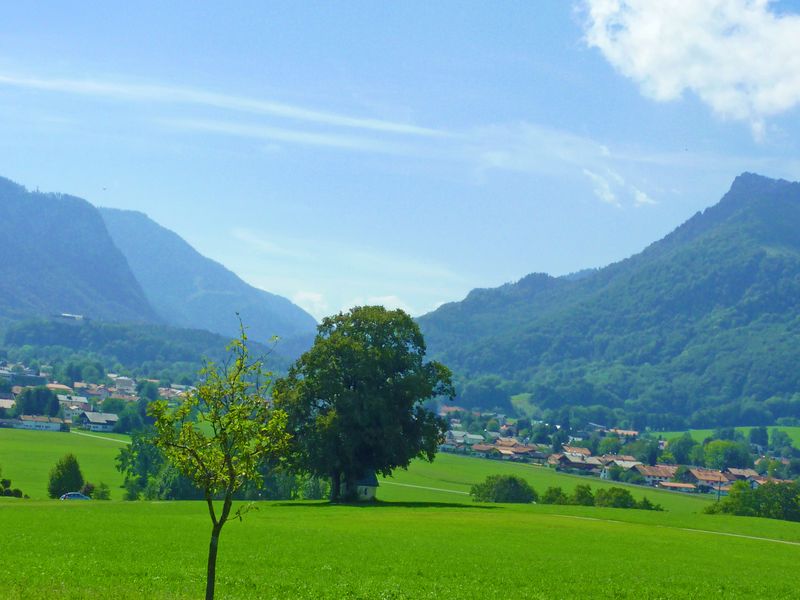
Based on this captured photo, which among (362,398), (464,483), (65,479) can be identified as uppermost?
(362,398)

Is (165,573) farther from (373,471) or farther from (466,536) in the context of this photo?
(373,471)

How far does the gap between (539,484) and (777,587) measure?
399 ft

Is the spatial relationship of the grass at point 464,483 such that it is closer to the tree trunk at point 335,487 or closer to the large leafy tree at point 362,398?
the tree trunk at point 335,487

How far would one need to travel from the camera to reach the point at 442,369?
80.9 m

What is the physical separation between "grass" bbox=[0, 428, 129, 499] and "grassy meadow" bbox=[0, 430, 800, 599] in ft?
153

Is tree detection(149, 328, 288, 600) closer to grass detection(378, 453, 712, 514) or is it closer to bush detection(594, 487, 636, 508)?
grass detection(378, 453, 712, 514)

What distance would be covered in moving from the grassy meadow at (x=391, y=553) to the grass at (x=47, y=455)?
153 ft

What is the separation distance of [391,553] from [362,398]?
32.8 m

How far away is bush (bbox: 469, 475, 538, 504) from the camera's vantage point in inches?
4628

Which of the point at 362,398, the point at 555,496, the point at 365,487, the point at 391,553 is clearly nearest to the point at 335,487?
the point at 365,487

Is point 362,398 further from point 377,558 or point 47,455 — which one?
point 47,455

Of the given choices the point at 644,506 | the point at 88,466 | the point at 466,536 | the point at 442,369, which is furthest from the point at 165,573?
the point at 88,466

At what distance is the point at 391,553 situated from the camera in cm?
4353

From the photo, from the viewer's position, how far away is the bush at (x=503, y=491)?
11756 cm
